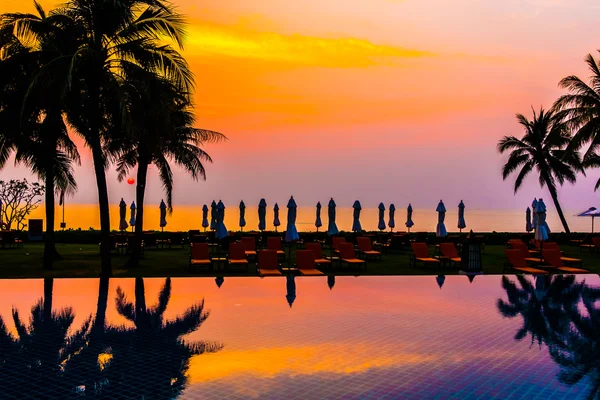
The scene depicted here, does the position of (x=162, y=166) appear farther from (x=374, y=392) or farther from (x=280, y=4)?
(x=374, y=392)

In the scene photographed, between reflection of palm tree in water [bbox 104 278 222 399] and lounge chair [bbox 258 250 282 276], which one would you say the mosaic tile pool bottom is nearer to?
reflection of palm tree in water [bbox 104 278 222 399]

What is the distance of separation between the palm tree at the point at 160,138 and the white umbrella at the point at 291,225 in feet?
→ 13.2

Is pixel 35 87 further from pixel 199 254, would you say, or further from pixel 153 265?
pixel 153 265

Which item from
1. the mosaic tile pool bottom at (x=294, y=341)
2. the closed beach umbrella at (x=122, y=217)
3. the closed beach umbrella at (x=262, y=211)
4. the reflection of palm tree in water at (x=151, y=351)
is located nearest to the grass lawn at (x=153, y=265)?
the closed beach umbrella at (x=122, y=217)

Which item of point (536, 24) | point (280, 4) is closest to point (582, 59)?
point (536, 24)

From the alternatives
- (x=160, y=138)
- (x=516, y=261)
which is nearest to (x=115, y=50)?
(x=160, y=138)

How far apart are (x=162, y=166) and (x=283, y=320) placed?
12099mm

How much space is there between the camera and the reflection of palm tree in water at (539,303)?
9117 millimetres

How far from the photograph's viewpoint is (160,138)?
15.8m

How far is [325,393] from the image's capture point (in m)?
5.87

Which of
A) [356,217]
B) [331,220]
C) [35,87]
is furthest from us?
[356,217]

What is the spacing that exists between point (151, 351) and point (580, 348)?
5.56m

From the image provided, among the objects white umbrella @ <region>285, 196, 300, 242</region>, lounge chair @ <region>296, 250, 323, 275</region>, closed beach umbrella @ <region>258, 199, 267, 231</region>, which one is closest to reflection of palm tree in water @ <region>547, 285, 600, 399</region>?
lounge chair @ <region>296, 250, 323, 275</region>

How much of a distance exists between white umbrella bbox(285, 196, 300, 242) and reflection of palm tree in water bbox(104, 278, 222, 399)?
21.7ft
